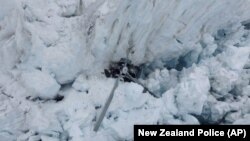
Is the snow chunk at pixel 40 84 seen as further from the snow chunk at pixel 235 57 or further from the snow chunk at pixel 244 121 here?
the snow chunk at pixel 235 57

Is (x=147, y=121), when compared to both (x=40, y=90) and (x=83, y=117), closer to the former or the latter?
(x=83, y=117)
